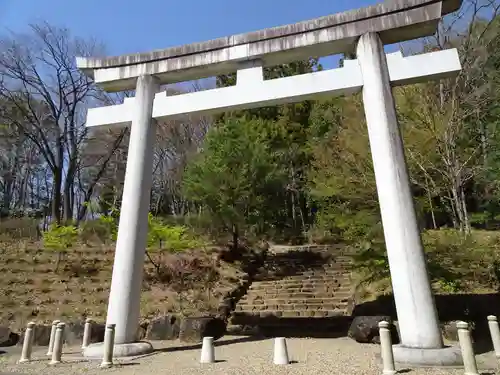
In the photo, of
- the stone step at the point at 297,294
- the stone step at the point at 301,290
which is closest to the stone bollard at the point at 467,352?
the stone step at the point at 297,294

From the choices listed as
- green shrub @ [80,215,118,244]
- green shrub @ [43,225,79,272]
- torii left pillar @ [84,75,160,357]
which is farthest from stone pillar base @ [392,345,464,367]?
green shrub @ [80,215,118,244]

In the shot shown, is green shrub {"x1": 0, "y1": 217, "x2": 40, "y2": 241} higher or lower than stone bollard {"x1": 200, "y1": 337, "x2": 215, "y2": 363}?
higher

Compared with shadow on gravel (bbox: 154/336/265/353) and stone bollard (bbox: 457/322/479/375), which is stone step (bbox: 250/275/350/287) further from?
stone bollard (bbox: 457/322/479/375)

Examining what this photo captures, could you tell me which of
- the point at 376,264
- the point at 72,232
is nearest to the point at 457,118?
the point at 376,264

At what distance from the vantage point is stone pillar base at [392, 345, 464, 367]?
5285mm

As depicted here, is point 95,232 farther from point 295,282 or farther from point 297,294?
point 297,294

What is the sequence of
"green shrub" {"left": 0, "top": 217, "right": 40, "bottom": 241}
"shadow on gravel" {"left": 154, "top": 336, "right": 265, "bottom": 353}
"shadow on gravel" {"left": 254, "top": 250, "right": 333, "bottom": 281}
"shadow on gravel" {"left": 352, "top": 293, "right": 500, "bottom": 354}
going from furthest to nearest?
"green shrub" {"left": 0, "top": 217, "right": 40, "bottom": 241} < "shadow on gravel" {"left": 254, "top": 250, "right": 333, "bottom": 281} < "shadow on gravel" {"left": 352, "top": 293, "right": 500, "bottom": 354} < "shadow on gravel" {"left": 154, "top": 336, "right": 265, "bottom": 353}

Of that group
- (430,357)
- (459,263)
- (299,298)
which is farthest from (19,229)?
(430,357)

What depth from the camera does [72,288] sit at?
14.3 m

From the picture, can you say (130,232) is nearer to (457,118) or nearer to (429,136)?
(429,136)

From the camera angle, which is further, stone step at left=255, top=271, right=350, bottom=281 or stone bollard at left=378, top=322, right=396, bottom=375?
stone step at left=255, top=271, right=350, bottom=281

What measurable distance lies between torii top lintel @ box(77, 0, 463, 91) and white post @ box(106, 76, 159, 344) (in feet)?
1.86

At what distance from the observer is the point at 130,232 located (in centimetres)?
746

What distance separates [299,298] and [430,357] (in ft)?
26.7
